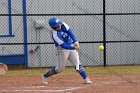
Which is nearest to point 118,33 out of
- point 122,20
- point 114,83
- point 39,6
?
point 122,20

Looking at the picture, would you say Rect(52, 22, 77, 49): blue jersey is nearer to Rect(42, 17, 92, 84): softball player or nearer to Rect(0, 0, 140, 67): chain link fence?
Rect(42, 17, 92, 84): softball player

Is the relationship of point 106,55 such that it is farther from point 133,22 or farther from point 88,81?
point 88,81

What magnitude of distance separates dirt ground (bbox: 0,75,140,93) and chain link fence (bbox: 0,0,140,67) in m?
2.87

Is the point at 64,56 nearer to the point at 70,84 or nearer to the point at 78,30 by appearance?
the point at 70,84

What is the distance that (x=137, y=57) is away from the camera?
17.0 metres

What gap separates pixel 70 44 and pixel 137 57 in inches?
238

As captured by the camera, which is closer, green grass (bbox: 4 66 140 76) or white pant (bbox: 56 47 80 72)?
white pant (bbox: 56 47 80 72)

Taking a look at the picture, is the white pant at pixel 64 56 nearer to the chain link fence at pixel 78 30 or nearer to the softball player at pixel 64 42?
the softball player at pixel 64 42

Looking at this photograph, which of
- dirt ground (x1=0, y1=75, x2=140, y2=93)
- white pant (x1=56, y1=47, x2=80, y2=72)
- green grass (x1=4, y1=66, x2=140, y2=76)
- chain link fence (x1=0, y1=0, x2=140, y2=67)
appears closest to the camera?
dirt ground (x1=0, y1=75, x2=140, y2=93)

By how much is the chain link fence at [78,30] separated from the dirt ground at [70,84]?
2868 mm

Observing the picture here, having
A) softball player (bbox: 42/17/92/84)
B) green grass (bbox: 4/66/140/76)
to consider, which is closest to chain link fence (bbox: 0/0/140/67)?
green grass (bbox: 4/66/140/76)

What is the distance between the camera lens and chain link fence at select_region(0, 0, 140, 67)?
52.8 ft

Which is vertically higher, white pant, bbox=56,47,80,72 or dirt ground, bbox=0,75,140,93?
white pant, bbox=56,47,80,72

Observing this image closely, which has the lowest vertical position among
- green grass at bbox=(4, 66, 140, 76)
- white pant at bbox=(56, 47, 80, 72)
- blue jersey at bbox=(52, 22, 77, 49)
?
green grass at bbox=(4, 66, 140, 76)
